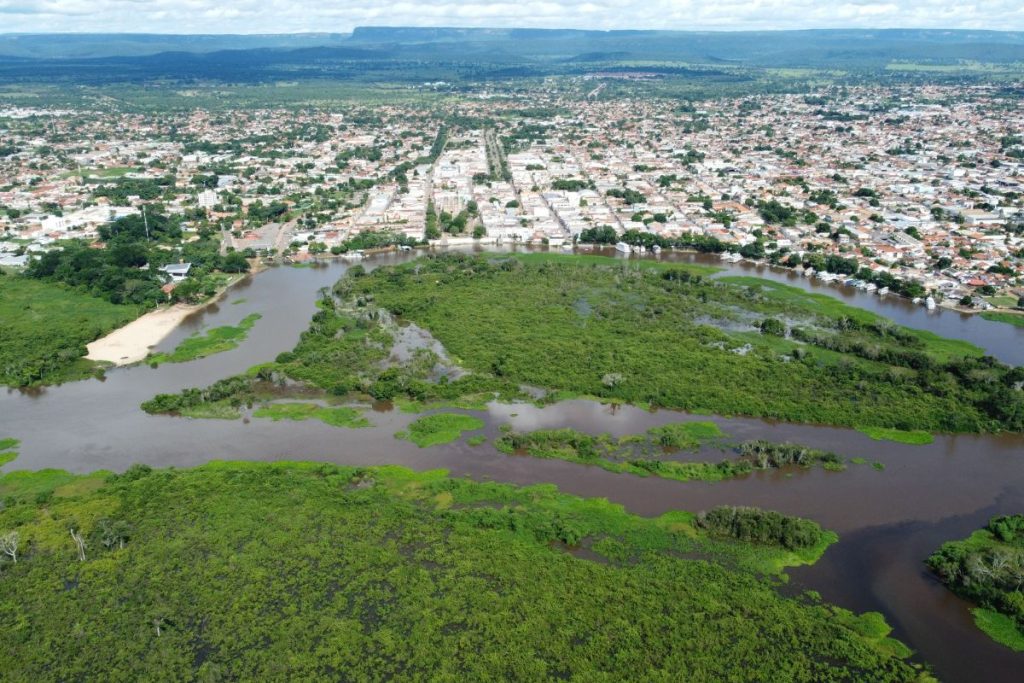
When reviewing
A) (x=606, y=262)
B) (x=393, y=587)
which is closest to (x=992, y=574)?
(x=393, y=587)

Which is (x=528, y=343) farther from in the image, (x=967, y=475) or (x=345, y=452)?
(x=967, y=475)

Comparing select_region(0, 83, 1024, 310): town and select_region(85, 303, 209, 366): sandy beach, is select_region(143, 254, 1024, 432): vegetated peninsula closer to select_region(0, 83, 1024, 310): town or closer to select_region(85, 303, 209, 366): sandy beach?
select_region(85, 303, 209, 366): sandy beach

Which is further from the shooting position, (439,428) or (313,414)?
(313,414)

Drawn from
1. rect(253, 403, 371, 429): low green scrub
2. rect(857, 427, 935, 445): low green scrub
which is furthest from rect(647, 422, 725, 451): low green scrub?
rect(253, 403, 371, 429): low green scrub

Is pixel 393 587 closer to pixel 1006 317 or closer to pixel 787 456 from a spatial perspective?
pixel 787 456

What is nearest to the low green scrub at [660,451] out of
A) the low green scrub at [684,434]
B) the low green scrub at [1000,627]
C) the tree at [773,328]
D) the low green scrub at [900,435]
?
the low green scrub at [684,434]

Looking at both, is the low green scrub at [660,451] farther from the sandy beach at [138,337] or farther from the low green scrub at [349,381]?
the sandy beach at [138,337]

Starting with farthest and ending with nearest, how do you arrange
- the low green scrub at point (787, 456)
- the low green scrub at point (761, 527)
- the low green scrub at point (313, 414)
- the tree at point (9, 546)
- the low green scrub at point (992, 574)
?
the low green scrub at point (313, 414) < the low green scrub at point (787, 456) < the low green scrub at point (761, 527) < the tree at point (9, 546) < the low green scrub at point (992, 574)
